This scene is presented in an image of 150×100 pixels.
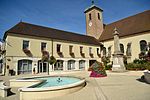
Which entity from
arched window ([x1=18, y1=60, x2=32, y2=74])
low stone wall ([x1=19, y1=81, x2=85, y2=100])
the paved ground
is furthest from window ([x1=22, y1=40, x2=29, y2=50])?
low stone wall ([x1=19, y1=81, x2=85, y2=100])

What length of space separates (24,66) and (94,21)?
21707 mm

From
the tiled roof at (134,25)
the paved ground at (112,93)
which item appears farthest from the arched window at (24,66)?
the tiled roof at (134,25)

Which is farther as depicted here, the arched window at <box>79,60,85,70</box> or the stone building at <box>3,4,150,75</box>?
the arched window at <box>79,60,85,70</box>

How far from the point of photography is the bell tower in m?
33.7

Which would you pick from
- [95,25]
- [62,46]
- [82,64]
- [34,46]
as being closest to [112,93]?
[34,46]

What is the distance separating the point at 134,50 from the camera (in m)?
24.2

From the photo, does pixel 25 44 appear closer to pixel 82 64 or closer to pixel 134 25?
pixel 82 64

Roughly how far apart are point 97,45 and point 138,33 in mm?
9392

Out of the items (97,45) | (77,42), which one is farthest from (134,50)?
(77,42)

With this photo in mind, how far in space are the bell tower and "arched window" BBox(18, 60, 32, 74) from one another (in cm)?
1918

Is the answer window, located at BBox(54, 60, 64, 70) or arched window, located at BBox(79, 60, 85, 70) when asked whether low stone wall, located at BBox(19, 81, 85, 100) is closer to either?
window, located at BBox(54, 60, 64, 70)

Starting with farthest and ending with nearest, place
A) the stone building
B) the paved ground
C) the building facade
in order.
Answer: the stone building
the building facade
the paved ground

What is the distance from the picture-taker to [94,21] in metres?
33.9

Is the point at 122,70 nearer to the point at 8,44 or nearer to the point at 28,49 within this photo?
the point at 28,49
